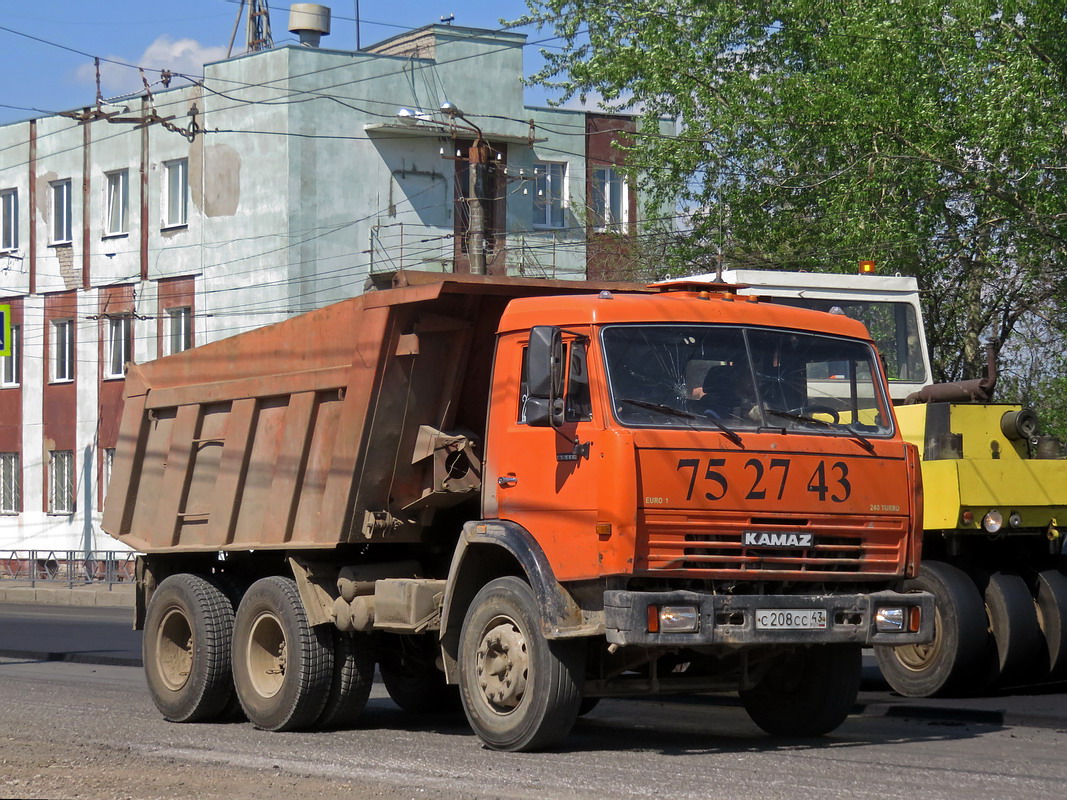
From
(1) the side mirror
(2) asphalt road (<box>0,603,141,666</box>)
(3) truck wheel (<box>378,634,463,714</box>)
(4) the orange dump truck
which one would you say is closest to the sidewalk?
(2) asphalt road (<box>0,603,141,666</box>)

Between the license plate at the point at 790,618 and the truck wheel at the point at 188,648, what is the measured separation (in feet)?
14.2

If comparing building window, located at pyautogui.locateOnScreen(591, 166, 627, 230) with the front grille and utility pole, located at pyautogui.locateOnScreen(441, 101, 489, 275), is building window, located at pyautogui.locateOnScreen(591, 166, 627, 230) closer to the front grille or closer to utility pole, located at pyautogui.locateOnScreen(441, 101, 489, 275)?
utility pole, located at pyautogui.locateOnScreen(441, 101, 489, 275)

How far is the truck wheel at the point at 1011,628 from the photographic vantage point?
40.3ft

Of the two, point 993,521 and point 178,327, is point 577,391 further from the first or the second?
point 178,327

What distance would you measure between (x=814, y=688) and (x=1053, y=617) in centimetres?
360

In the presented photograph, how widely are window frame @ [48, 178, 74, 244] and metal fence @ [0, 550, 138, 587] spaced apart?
8.14 metres

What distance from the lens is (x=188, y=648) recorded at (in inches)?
462

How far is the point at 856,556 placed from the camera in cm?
902

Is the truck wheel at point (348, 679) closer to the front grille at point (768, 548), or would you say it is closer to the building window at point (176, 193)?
the front grille at point (768, 548)

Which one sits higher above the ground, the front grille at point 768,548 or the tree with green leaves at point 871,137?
the tree with green leaves at point 871,137

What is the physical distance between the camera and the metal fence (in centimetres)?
3375

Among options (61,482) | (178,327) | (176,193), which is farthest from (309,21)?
(61,482)

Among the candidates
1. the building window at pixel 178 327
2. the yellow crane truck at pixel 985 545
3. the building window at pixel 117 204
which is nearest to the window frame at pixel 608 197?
the building window at pixel 178 327

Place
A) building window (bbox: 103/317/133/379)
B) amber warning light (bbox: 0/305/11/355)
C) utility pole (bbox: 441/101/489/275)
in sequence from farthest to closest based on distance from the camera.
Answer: building window (bbox: 103/317/133/379), utility pole (bbox: 441/101/489/275), amber warning light (bbox: 0/305/11/355)
